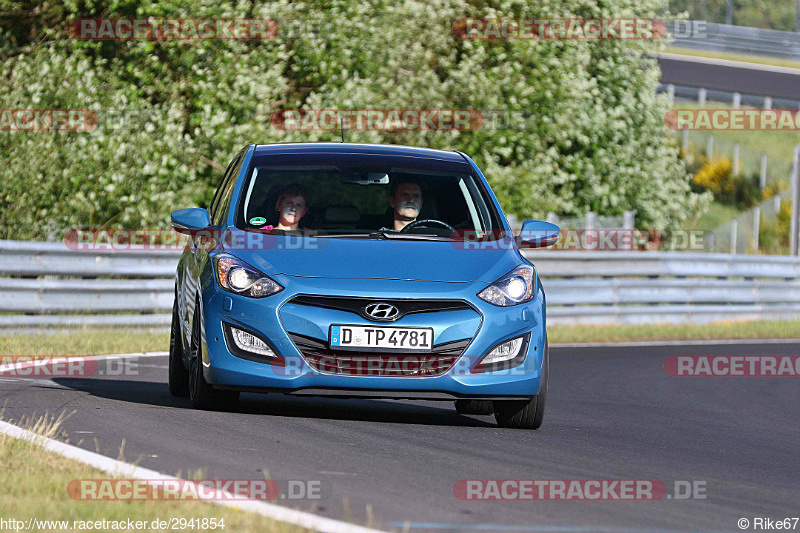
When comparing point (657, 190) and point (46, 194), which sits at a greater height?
point (46, 194)

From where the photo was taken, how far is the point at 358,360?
305 inches

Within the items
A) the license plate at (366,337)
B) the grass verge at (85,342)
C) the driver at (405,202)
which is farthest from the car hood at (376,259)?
the grass verge at (85,342)

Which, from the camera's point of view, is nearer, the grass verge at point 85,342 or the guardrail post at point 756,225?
the grass verge at point 85,342

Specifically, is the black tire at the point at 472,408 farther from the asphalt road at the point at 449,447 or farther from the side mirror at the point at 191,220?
the side mirror at the point at 191,220

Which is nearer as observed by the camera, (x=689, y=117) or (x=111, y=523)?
(x=111, y=523)

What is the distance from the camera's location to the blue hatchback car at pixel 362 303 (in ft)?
25.4

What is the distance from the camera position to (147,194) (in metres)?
21.1

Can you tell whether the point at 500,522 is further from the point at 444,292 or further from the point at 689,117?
the point at 689,117

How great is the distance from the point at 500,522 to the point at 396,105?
65.9ft

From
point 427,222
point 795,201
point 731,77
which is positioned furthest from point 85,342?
point 731,77

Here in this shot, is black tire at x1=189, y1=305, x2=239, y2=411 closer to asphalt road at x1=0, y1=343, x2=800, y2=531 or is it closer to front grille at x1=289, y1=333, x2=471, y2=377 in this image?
asphalt road at x1=0, y1=343, x2=800, y2=531

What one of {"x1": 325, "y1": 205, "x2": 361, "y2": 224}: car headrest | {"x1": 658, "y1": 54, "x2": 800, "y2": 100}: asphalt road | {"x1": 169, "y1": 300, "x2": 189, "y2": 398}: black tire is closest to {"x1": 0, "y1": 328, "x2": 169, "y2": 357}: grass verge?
{"x1": 169, "y1": 300, "x2": 189, "y2": 398}: black tire

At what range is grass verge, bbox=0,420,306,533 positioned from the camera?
4895 mm

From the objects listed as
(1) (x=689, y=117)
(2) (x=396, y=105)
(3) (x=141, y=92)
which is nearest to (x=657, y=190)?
(2) (x=396, y=105)
